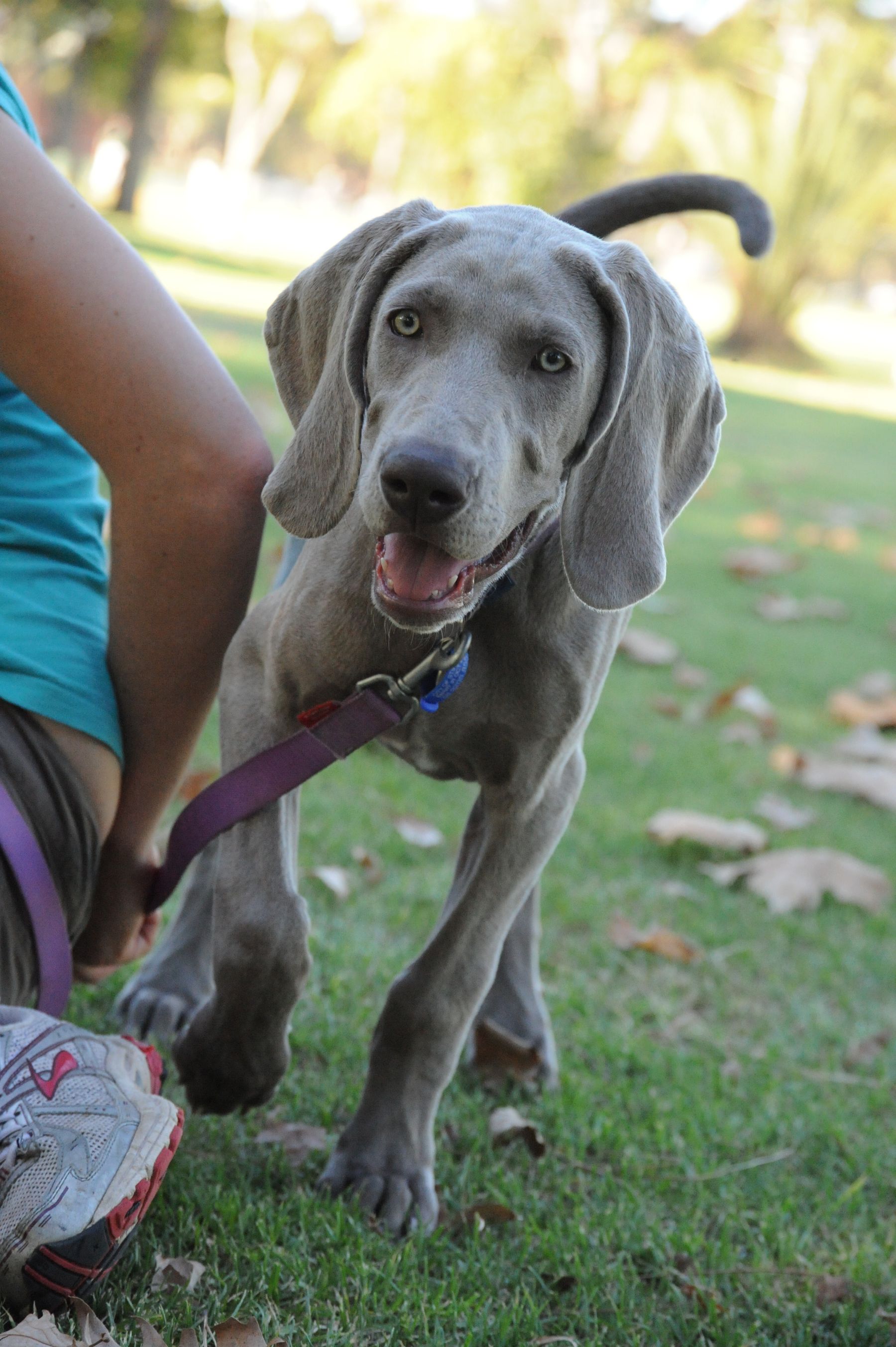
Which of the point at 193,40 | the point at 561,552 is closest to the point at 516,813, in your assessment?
the point at 561,552

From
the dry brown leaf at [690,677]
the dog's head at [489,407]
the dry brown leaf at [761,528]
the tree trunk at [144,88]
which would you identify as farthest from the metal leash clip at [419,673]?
the tree trunk at [144,88]

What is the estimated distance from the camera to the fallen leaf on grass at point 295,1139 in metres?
2.43

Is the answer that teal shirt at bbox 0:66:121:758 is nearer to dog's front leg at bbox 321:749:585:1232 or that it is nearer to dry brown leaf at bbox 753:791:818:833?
dog's front leg at bbox 321:749:585:1232

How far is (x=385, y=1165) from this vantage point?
2.35 meters

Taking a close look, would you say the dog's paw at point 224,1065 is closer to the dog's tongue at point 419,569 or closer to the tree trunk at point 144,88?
the dog's tongue at point 419,569

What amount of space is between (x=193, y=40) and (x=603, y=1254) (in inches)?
1228

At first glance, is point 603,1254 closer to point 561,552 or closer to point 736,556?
point 561,552

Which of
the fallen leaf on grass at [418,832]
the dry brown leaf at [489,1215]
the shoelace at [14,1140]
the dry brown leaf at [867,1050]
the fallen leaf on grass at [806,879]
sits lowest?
the fallen leaf on grass at [806,879]

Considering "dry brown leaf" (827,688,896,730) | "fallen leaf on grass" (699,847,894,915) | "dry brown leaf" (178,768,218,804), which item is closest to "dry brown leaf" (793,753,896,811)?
"dry brown leaf" (827,688,896,730)

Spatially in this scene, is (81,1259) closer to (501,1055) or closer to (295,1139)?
(295,1139)

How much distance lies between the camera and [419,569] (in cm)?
202

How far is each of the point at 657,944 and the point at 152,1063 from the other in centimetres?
186

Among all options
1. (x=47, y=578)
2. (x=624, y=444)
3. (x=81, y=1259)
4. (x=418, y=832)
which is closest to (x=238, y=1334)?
→ (x=81, y=1259)

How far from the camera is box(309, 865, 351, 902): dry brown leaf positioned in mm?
3568
